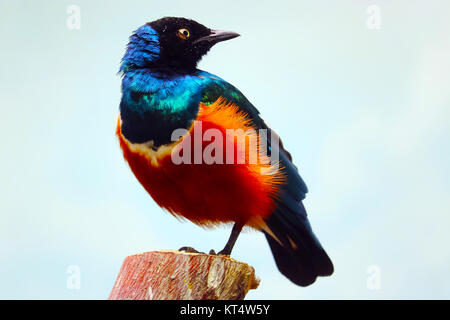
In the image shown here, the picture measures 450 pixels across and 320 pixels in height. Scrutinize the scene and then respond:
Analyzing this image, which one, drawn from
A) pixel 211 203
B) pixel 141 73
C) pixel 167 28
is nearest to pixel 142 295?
pixel 211 203

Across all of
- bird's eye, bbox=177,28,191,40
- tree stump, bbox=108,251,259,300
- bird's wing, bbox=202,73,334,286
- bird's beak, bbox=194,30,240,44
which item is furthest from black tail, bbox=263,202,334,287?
bird's eye, bbox=177,28,191,40

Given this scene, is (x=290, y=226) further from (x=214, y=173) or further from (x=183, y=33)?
(x=183, y=33)

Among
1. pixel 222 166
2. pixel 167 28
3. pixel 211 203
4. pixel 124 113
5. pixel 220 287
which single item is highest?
pixel 167 28

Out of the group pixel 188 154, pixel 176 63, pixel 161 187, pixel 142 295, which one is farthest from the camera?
pixel 176 63

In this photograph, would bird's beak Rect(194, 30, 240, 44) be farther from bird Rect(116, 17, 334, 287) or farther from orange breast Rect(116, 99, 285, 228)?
orange breast Rect(116, 99, 285, 228)

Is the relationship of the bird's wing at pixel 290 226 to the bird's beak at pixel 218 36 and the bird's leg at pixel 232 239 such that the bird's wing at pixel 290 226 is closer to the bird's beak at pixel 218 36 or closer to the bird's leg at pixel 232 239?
the bird's leg at pixel 232 239

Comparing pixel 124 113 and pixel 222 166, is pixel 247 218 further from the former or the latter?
pixel 124 113
